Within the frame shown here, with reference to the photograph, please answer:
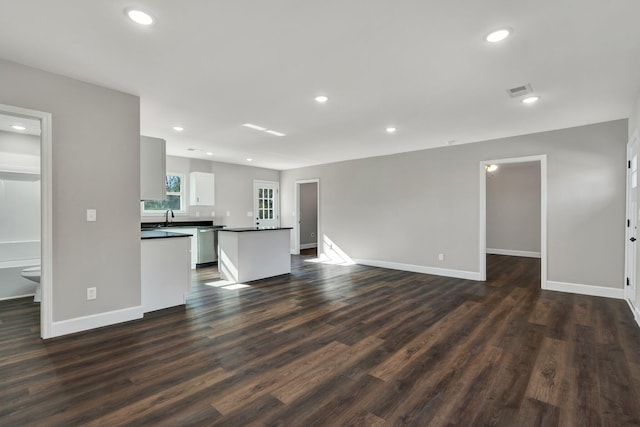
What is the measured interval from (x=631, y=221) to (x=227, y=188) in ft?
24.5

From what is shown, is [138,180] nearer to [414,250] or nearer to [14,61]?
[14,61]

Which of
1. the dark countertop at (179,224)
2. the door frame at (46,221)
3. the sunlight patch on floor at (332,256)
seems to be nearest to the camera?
the door frame at (46,221)

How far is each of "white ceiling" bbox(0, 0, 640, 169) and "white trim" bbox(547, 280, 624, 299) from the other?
7.74 ft

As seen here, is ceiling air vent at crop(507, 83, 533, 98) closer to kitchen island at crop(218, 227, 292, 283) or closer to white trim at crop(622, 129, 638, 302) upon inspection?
white trim at crop(622, 129, 638, 302)

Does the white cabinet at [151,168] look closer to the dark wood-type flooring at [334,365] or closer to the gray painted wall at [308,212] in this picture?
the dark wood-type flooring at [334,365]

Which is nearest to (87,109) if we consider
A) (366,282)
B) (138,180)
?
(138,180)

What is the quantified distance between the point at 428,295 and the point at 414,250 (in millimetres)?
1830

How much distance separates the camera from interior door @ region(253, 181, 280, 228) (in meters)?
8.46

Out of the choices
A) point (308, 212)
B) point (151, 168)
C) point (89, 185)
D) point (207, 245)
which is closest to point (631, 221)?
point (151, 168)

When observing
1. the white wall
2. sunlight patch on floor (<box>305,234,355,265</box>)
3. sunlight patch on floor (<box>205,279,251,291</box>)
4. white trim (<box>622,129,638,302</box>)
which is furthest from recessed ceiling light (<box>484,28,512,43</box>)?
the white wall

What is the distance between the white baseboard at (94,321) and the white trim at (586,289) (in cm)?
575

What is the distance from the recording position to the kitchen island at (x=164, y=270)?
364 cm

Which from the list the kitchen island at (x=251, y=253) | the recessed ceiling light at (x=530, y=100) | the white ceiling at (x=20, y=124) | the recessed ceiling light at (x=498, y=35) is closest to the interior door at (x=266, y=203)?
the kitchen island at (x=251, y=253)

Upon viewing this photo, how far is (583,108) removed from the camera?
3684 mm
